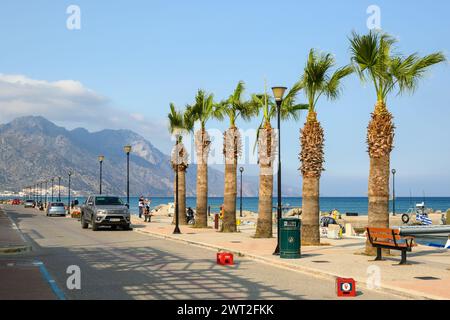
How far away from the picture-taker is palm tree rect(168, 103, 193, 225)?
42.8 metres

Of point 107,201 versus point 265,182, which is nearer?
point 265,182

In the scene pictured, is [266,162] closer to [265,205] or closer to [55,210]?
[265,205]

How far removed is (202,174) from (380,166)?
65.2 feet

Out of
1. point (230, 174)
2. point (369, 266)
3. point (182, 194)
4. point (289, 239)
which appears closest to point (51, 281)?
point (289, 239)

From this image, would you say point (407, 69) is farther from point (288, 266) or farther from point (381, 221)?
point (288, 266)

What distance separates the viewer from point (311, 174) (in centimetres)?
2559

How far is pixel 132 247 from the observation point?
82.8 feet

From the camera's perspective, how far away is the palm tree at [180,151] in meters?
42.8

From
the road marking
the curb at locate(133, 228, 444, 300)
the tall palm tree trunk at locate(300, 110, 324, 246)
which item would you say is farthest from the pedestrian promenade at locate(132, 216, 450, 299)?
the road marking

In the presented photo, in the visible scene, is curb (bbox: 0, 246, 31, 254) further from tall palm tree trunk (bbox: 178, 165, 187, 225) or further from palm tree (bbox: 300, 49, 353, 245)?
tall palm tree trunk (bbox: 178, 165, 187, 225)
